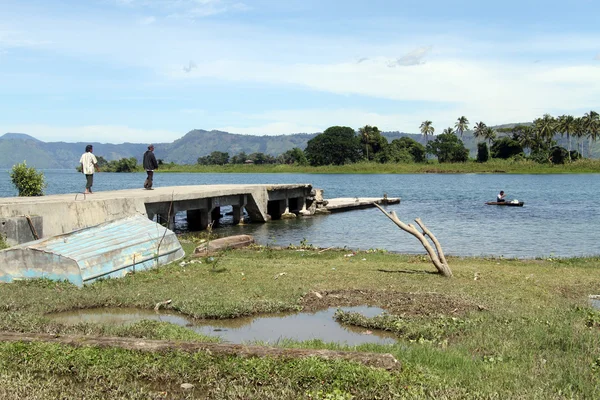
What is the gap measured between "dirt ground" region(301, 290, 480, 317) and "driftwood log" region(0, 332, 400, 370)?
3.64 meters

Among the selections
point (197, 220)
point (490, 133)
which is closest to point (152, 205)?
point (197, 220)

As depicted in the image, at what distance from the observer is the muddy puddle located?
9.26m

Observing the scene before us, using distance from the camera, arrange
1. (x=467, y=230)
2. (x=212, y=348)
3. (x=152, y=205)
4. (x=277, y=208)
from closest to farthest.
Answer: (x=212, y=348) → (x=152, y=205) → (x=467, y=230) → (x=277, y=208)

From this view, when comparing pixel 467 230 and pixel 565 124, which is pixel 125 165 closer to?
pixel 565 124

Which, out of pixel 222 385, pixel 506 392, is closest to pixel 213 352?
pixel 222 385

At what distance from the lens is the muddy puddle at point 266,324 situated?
9.26 meters

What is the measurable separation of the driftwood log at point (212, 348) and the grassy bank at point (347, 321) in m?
0.10

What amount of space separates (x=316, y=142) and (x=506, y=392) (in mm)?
132202

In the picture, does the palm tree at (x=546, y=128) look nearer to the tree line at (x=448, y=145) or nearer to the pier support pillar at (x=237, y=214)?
the tree line at (x=448, y=145)

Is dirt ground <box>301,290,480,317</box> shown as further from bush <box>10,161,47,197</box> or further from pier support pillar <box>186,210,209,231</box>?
bush <box>10,161,47,197</box>

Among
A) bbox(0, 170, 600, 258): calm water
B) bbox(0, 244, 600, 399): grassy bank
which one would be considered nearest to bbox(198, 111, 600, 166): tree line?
bbox(0, 170, 600, 258): calm water

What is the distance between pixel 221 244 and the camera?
19.0 metres

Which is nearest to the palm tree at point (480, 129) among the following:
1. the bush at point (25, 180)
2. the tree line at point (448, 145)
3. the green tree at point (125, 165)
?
the tree line at point (448, 145)

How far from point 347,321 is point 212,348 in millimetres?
3567
